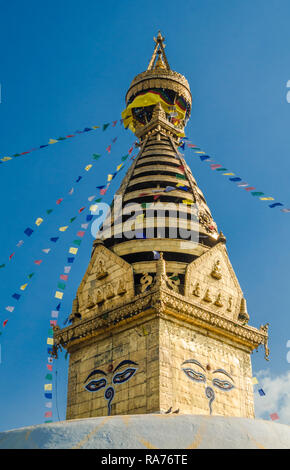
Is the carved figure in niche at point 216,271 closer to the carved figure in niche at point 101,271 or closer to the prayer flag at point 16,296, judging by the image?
the carved figure in niche at point 101,271

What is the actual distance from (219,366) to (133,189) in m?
7.34

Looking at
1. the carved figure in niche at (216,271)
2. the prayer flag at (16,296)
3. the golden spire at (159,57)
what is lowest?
the prayer flag at (16,296)

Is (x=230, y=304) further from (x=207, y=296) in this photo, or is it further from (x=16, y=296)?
(x=16, y=296)

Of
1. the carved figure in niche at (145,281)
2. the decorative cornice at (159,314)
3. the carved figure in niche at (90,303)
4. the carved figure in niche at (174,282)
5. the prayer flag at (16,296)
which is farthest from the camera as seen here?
the carved figure in niche at (90,303)

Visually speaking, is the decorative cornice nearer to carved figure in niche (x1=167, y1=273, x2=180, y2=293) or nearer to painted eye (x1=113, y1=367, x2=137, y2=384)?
carved figure in niche (x1=167, y1=273, x2=180, y2=293)

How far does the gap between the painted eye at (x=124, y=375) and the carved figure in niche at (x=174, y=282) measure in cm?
269

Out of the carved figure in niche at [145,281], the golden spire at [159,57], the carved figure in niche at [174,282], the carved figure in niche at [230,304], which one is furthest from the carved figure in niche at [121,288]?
the golden spire at [159,57]

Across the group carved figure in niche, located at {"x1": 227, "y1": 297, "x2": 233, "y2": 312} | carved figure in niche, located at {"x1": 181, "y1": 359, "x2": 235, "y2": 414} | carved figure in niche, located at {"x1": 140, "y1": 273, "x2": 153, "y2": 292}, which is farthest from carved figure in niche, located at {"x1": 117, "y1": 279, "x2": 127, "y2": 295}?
carved figure in niche, located at {"x1": 227, "y1": 297, "x2": 233, "y2": 312}

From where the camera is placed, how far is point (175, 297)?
1638cm

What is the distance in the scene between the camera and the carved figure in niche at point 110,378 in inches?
624

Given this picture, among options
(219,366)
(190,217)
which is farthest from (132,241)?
(219,366)

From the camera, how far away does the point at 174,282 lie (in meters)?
17.4

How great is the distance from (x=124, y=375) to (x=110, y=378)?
0.56 m
